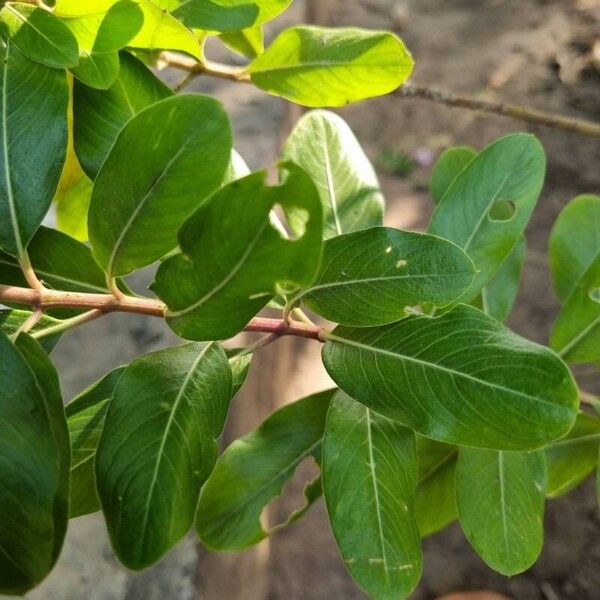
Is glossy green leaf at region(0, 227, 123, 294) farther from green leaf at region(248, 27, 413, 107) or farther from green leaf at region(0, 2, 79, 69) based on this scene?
green leaf at region(248, 27, 413, 107)

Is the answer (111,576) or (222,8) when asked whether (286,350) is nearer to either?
(111,576)

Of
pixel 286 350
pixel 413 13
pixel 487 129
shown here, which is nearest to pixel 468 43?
pixel 413 13

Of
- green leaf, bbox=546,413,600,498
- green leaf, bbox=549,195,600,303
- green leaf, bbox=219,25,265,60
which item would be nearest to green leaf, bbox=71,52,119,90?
green leaf, bbox=219,25,265,60

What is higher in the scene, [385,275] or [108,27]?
[108,27]

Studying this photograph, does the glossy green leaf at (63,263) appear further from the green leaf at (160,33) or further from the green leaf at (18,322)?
the green leaf at (160,33)

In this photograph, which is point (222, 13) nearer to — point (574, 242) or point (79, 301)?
point (79, 301)

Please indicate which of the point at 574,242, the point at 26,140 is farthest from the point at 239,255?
the point at 574,242

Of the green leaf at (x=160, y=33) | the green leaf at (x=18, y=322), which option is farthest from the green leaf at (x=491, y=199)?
the green leaf at (x=18, y=322)
